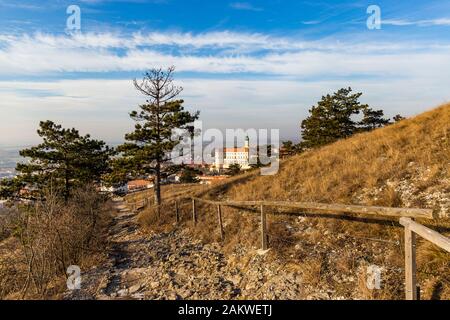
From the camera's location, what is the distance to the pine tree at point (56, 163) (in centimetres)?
2656

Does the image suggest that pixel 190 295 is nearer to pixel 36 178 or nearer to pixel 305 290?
pixel 305 290

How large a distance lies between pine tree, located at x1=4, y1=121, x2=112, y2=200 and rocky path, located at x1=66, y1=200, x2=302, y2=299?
1667cm

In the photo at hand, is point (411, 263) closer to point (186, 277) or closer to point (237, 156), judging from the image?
point (186, 277)

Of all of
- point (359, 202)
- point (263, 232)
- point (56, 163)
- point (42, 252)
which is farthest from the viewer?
point (56, 163)

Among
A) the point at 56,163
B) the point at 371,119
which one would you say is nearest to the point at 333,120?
the point at 371,119

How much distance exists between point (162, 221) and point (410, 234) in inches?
600

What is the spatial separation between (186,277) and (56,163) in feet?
74.4

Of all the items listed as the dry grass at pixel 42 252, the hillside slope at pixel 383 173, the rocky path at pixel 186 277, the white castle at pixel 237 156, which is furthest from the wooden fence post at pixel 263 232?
the white castle at pixel 237 156

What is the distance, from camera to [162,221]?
1850 centimetres

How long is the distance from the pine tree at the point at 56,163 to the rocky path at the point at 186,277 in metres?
16.7

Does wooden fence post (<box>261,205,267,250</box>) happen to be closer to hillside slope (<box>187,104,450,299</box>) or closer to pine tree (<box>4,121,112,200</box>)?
hillside slope (<box>187,104,450,299</box>)

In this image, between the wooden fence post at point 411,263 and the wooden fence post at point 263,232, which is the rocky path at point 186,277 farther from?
the wooden fence post at point 411,263

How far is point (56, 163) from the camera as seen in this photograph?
27.5 metres

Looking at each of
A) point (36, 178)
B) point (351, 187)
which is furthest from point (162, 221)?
point (36, 178)
